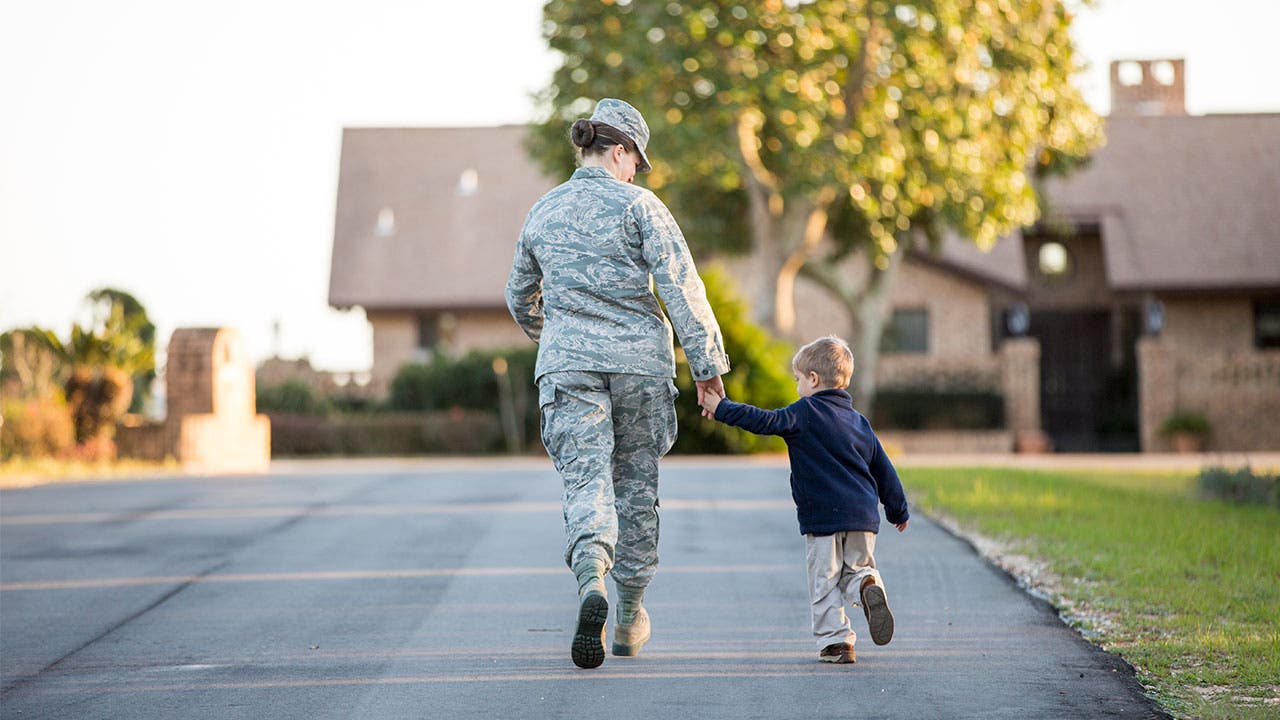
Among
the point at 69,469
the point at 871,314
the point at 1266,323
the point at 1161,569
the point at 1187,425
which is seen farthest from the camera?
the point at 1266,323

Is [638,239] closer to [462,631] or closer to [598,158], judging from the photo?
[598,158]

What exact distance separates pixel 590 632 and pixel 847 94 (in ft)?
60.8

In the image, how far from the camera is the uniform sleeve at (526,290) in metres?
6.40

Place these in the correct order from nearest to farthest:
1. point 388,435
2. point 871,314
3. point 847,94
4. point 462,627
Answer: point 462,627
point 847,94
point 871,314
point 388,435

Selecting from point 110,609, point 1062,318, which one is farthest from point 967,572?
point 1062,318

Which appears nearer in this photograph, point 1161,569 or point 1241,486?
point 1161,569

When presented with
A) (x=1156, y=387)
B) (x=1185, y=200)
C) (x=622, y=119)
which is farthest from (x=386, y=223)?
(x=622, y=119)

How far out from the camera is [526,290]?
6.50 meters

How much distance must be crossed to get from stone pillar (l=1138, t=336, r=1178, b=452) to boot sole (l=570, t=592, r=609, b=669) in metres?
25.9

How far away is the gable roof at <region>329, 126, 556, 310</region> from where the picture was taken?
116 ft

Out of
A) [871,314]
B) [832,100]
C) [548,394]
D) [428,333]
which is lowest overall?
[548,394]

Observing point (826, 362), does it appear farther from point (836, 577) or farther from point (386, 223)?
point (386, 223)

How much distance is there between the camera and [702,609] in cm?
728

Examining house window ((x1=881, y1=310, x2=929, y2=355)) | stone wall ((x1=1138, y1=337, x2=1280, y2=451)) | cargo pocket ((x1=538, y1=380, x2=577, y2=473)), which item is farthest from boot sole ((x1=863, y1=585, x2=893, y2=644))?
house window ((x1=881, y1=310, x2=929, y2=355))
